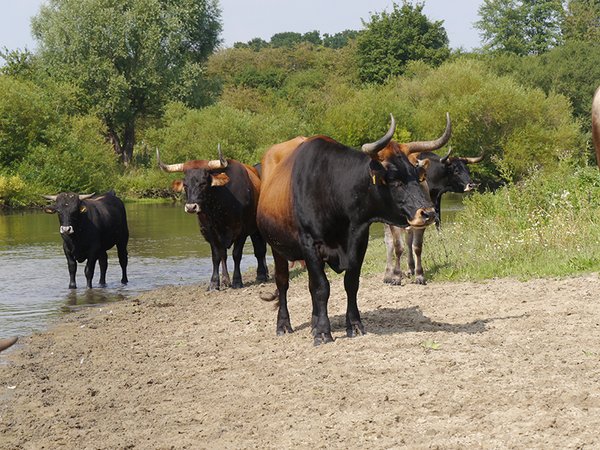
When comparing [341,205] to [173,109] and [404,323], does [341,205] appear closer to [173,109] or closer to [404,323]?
[404,323]

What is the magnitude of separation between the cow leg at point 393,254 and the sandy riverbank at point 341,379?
0.96m

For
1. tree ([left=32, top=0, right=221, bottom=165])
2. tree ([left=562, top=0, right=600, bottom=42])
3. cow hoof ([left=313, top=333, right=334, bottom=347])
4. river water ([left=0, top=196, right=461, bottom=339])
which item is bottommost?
river water ([left=0, top=196, right=461, bottom=339])

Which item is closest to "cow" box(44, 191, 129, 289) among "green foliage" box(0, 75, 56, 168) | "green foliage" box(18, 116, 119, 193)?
"green foliage" box(18, 116, 119, 193)

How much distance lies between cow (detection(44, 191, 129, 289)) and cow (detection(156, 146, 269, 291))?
252 centimetres

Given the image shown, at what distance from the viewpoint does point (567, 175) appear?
19000 mm

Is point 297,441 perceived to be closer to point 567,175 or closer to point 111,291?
point 111,291

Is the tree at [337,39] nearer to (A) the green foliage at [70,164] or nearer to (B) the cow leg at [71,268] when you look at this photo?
(A) the green foliage at [70,164]

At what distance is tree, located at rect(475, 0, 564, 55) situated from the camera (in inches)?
3637

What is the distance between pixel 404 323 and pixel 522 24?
3525 inches

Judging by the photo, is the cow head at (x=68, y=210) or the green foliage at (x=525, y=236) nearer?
the green foliage at (x=525, y=236)

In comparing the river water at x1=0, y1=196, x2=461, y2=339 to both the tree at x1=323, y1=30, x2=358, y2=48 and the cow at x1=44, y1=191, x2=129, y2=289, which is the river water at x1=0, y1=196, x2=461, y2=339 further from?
the tree at x1=323, y1=30, x2=358, y2=48

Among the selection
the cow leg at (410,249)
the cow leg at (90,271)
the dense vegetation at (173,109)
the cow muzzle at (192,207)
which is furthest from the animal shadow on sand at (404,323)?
the dense vegetation at (173,109)

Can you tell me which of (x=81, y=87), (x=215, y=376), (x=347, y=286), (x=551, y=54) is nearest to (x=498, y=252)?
(x=347, y=286)

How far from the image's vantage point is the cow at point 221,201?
15.2m
